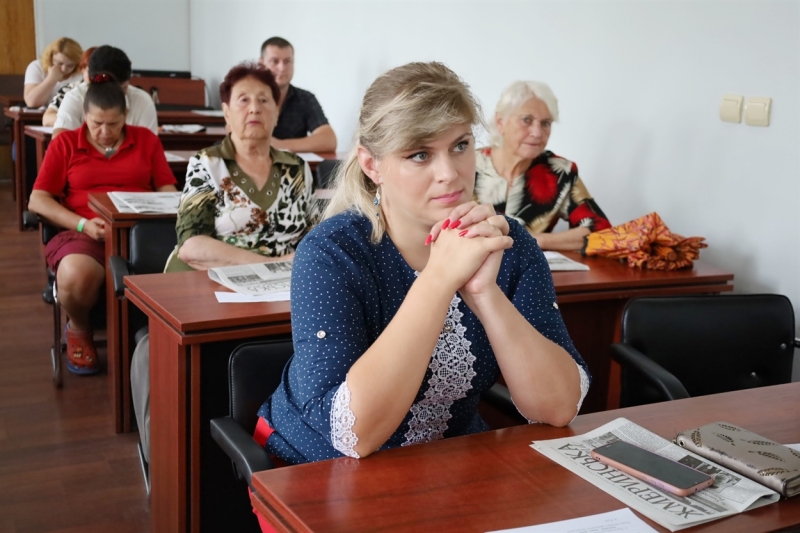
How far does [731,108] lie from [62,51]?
520 cm

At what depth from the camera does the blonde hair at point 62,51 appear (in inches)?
251

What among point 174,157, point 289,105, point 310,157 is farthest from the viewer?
point 289,105

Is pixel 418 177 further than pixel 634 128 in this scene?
No

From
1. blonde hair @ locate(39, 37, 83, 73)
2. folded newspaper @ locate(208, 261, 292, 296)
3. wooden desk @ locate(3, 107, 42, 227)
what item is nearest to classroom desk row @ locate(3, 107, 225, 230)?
wooden desk @ locate(3, 107, 42, 227)

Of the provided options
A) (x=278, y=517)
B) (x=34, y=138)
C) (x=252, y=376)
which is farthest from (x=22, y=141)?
(x=278, y=517)

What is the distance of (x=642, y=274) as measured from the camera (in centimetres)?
268

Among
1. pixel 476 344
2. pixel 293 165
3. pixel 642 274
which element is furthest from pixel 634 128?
pixel 476 344

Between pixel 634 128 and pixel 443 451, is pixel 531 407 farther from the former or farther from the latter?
pixel 634 128

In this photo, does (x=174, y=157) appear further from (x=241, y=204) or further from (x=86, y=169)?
(x=241, y=204)

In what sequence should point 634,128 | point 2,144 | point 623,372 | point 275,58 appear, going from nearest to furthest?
point 623,372 → point 634,128 → point 275,58 → point 2,144

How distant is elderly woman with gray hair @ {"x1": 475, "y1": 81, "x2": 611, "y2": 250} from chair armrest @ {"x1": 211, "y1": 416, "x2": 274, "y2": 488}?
174 centimetres

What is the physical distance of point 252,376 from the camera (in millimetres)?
1751

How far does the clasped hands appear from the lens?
1381 millimetres

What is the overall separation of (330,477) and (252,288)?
1.11 meters
